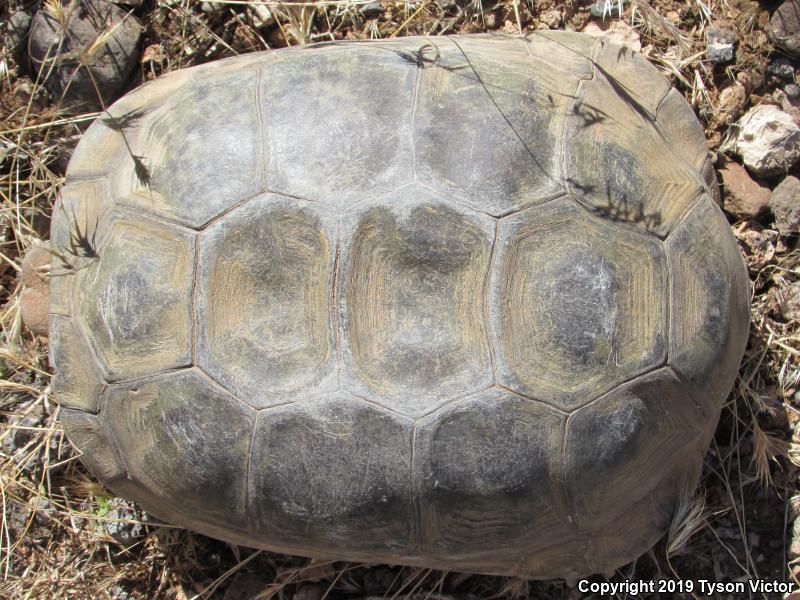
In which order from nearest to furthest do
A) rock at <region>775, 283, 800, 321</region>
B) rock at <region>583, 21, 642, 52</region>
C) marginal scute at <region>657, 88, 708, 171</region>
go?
1. marginal scute at <region>657, 88, 708, 171</region>
2. rock at <region>775, 283, 800, 321</region>
3. rock at <region>583, 21, 642, 52</region>

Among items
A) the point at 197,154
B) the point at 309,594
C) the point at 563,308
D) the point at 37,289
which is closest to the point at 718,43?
the point at 563,308

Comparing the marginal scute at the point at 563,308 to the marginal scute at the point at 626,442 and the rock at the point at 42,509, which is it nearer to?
the marginal scute at the point at 626,442

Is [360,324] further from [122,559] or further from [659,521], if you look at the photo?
[122,559]

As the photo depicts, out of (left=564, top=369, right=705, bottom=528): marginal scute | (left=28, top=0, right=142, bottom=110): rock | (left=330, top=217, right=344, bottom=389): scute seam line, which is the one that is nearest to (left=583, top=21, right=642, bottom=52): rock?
(left=564, top=369, right=705, bottom=528): marginal scute

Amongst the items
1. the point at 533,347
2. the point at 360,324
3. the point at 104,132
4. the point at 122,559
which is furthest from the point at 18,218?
the point at 533,347

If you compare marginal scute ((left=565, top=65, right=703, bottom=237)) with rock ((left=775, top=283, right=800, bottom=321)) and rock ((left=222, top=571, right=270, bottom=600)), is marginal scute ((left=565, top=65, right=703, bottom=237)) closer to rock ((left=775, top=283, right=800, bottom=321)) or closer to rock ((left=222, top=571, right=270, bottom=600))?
rock ((left=775, top=283, right=800, bottom=321))

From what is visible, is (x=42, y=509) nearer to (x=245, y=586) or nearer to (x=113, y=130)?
(x=245, y=586)
